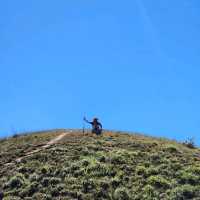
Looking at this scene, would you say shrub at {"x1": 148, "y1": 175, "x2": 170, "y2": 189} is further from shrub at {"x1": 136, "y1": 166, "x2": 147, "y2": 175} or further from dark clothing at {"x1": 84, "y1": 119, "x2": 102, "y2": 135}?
dark clothing at {"x1": 84, "y1": 119, "x2": 102, "y2": 135}

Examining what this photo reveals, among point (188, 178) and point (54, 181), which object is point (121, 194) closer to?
point (54, 181)

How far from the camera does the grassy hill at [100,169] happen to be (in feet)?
99.7

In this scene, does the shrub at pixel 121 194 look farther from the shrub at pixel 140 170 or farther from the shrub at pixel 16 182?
the shrub at pixel 16 182

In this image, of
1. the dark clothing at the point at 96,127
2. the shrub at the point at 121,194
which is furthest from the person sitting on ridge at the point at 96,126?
the shrub at the point at 121,194

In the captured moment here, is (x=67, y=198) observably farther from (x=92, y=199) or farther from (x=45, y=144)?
(x=45, y=144)

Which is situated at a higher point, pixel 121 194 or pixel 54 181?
pixel 54 181

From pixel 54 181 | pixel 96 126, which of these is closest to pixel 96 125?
pixel 96 126

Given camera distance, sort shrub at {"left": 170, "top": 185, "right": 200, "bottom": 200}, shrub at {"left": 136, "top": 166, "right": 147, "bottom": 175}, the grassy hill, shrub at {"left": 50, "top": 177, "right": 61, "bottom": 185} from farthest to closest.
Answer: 1. shrub at {"left": 136, "top": 166, "right": 147, "bottom": 175}
2. shrub at {"left": 50, "top": 177, "right": 61, "bottom": 185}
3. the grassy hill
4. shrub at {"left": 170, "top": 185, "right": 200, "bottom": 200}

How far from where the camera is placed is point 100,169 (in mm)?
33344

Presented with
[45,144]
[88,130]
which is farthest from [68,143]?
[88,130]

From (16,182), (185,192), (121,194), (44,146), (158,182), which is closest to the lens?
(121,194)

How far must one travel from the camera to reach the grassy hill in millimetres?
30375

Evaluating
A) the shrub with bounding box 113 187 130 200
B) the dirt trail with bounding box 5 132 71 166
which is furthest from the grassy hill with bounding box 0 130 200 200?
the dirt trail with bounding box 5 132 71 166

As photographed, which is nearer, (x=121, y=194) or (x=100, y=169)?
(x=121, y=194)
